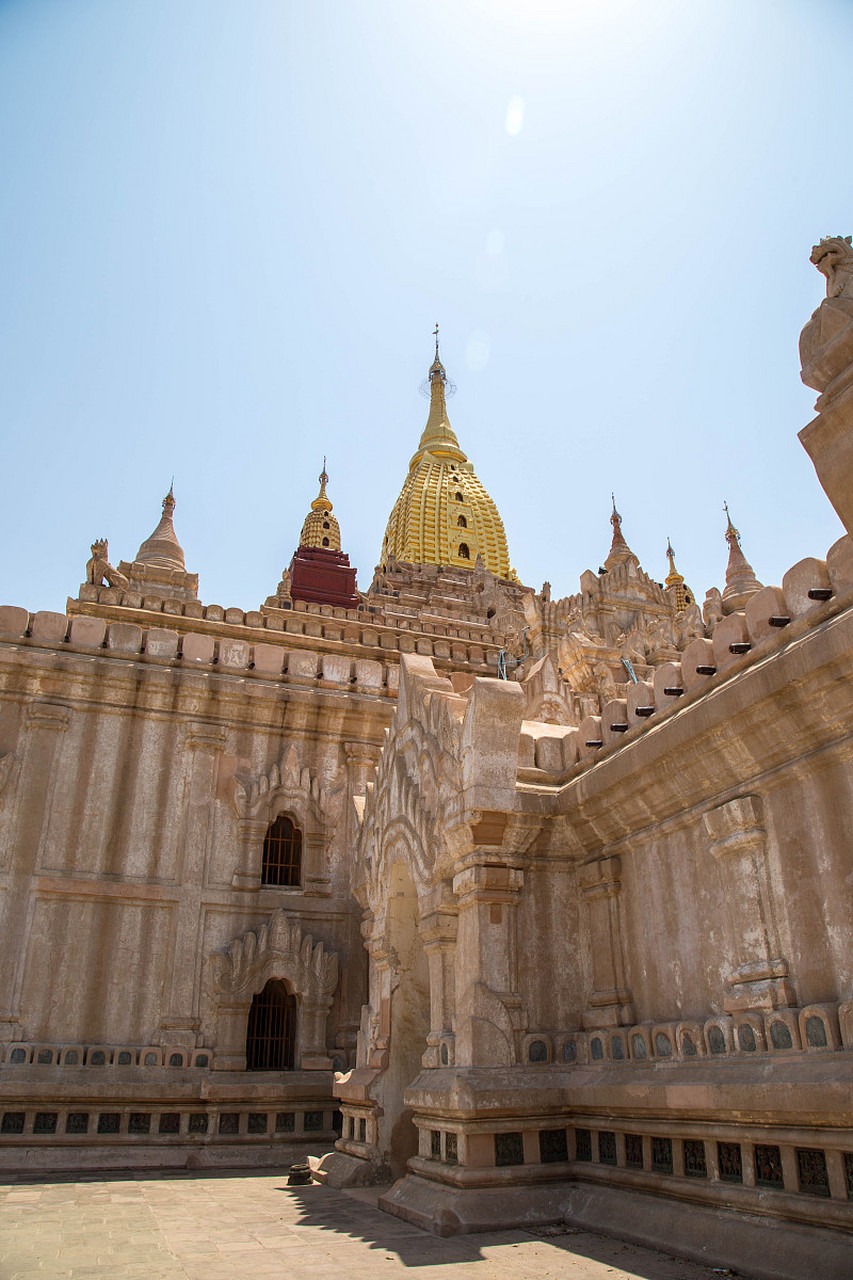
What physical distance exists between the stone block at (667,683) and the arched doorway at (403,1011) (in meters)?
4.84

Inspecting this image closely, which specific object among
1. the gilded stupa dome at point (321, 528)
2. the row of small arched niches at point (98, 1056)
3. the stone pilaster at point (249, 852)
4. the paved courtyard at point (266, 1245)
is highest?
the gilded stupa dome at point (321, 528)

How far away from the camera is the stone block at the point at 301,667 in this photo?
699 inches

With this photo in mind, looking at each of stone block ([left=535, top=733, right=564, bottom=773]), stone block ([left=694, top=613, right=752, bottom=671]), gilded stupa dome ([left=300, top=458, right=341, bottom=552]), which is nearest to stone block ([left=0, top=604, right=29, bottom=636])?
stone block ([left=535, top=733, right=564, bottom=773])

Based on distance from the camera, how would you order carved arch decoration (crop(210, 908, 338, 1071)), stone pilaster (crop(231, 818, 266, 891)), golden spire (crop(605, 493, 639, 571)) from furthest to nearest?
1. golden spire (crop(605, 493, 639, 571))
2. stone pilaster (crop(231, 818, 266, 891))
3. carved arch decoration (crop(210, 908, 338, 1071))

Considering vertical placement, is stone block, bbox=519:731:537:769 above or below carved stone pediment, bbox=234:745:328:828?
below

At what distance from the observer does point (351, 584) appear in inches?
1966

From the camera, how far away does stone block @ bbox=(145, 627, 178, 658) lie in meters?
17.0

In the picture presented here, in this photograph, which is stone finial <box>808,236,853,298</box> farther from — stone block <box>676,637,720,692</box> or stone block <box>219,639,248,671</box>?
stone block <box>219,639,248,671</box>

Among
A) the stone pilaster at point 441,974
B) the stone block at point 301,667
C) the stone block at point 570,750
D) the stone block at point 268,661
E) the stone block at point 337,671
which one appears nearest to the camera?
the stone pilaster at point 441,974

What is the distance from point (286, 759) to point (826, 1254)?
479 inches

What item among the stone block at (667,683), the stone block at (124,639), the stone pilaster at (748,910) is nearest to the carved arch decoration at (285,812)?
the stone block at (124,639)

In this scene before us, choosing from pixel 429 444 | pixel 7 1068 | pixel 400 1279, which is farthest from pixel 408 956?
pixel 429 444

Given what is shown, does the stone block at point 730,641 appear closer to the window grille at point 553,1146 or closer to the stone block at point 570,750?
the stone block at point 570,750

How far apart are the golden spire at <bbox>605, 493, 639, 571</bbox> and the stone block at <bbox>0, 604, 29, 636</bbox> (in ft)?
109
